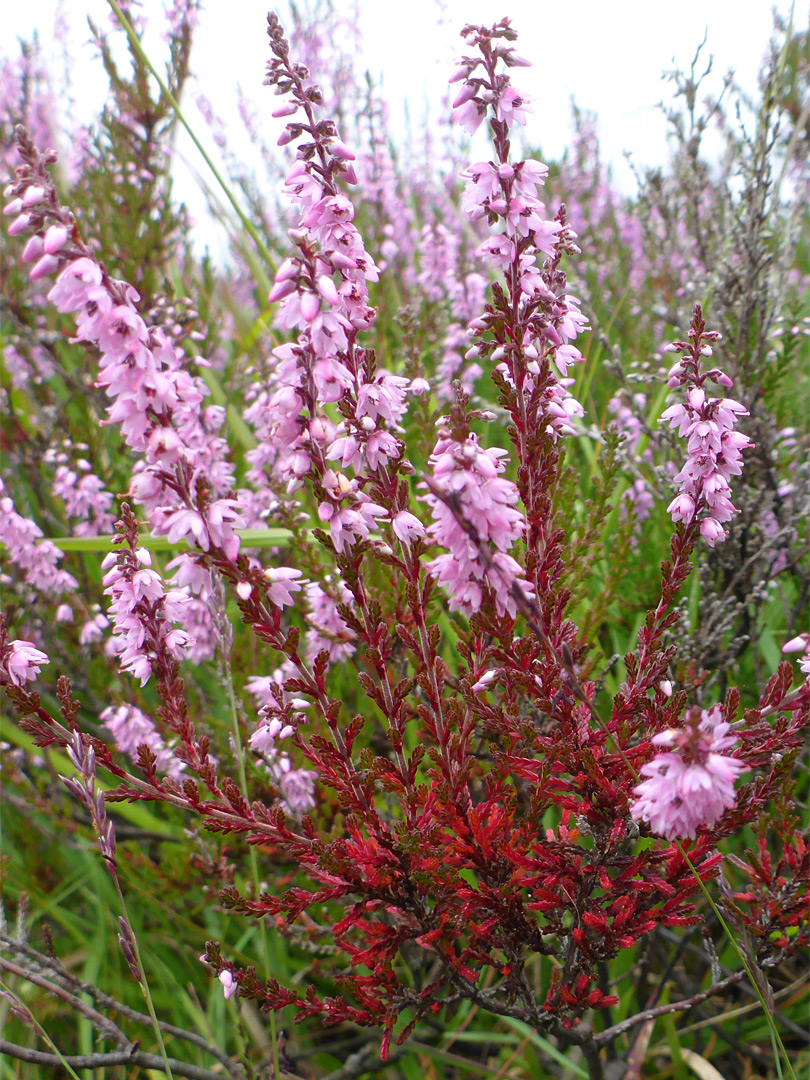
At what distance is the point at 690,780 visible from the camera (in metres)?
1.29

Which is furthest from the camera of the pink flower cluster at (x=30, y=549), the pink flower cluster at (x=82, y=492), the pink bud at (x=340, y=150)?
the pink flower cluster at (x=82, y=492)

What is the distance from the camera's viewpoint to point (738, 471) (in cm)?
175

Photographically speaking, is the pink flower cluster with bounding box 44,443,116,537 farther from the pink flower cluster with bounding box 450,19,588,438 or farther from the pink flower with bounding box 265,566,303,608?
the pink flower cluster with bounding box 450,19,588,438

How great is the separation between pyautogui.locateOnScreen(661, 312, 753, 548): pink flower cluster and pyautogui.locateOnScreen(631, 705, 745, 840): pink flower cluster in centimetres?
61

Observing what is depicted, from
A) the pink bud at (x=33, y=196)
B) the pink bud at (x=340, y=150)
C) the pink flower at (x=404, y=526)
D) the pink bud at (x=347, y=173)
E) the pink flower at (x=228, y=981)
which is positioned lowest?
the pink flower at (x=228, y=981)

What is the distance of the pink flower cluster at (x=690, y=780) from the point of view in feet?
4.22

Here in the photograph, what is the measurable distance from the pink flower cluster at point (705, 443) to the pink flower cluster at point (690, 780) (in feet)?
2.00

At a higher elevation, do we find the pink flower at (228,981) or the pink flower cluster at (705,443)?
the pink flower cluster at (705,443)

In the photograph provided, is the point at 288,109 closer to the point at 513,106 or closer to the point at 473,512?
the point at 513,106

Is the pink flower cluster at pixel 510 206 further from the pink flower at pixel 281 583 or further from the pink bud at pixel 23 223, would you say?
the pink bud at pixel 23 223

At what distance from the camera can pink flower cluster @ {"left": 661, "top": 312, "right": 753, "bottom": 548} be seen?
174cm

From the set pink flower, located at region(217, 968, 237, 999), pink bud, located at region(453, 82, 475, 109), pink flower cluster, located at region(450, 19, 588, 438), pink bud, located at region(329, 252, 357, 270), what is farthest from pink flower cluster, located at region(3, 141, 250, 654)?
pink flower, located at region(217, 968, 237, 999)

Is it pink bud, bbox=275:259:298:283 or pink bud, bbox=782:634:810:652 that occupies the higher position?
pink bud, bbox=275:259:298:283

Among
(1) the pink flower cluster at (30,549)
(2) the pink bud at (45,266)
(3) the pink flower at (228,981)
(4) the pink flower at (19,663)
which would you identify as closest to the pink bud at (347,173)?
(2) the pink bud at (45,266)
